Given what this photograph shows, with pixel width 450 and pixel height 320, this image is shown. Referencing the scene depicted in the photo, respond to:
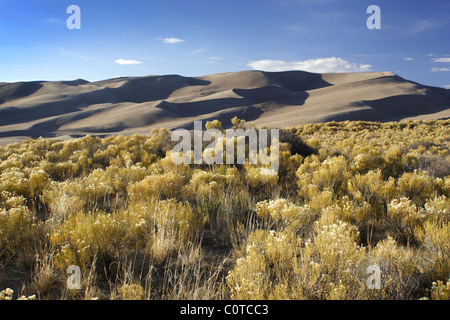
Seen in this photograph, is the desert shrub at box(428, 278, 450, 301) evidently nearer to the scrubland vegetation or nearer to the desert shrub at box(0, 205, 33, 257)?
the scrubland vegetation

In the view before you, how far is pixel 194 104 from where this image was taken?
305ft

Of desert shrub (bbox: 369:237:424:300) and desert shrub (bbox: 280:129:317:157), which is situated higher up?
desert shrub (bbox: 280:129:317:157)

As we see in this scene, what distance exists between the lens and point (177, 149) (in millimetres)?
10414

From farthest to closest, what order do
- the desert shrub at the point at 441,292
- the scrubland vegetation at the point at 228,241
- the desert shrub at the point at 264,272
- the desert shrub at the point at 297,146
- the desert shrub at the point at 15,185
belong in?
1. the desert shrub at the point at 297,146
2. the desert shrub at the point at 15,185
3. the scrubland vegetation at the point at 228,241
4. the desert shrub at the point at 264,272
5. the desert shrub at the point at 441,292

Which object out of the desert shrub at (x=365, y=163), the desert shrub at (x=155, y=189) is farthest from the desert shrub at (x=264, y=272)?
the desert shrub at (x=365, y=163)

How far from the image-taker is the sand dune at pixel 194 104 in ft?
207

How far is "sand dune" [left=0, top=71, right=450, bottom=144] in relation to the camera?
63.1 m

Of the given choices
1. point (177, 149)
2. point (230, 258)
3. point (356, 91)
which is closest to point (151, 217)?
point (230, 258)

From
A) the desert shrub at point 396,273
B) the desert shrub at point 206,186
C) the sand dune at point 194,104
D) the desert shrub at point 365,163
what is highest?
the sand dune at point 194,104

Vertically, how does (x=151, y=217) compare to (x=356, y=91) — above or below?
below

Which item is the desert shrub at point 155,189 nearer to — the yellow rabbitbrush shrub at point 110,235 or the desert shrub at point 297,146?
the yellow rabbitbrush shrub at point 110,235

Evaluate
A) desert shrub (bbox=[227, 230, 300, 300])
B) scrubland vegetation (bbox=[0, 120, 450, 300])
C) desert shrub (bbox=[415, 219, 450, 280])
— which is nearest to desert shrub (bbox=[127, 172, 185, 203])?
scrubland vegetation (bbox=[0, 120, 450, 300])
